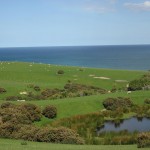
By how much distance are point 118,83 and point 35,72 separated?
23720mm

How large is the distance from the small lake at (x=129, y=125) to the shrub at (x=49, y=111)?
6.77m

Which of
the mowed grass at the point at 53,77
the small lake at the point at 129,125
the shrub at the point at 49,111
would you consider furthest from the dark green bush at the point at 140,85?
the shrub at the point at 49,111

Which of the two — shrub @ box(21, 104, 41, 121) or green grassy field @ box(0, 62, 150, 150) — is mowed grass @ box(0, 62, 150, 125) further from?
shrub @ box(21, 104, 41, 121)

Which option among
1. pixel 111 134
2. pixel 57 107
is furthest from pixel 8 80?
pixel 111 134

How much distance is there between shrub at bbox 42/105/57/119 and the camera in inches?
1877

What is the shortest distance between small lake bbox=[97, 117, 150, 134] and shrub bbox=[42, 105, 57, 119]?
6.77 m

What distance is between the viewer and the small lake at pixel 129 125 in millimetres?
43562

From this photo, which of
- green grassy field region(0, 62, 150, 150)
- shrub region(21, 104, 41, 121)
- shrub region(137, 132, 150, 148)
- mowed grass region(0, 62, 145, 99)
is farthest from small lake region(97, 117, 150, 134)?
mowed grass region(0, 62, 145, 99)

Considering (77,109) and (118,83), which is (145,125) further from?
(118,83)

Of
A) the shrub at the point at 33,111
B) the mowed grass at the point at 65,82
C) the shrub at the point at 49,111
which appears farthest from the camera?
the mowed grass at the point at 65,82

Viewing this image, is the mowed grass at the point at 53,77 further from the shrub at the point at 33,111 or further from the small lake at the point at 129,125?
the small lake at the point at 129,125

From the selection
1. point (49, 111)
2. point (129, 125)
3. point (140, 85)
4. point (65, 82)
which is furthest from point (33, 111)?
point (65, 82)

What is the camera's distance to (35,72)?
93250mm

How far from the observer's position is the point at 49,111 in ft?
157
